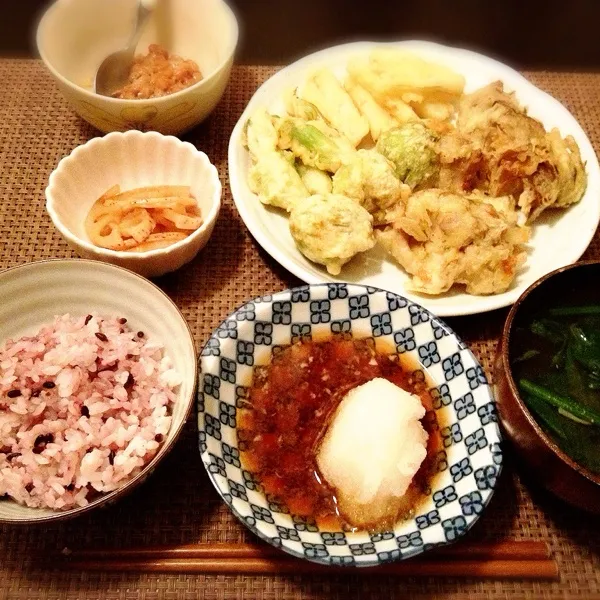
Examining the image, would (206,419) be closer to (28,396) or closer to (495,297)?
(28,396)

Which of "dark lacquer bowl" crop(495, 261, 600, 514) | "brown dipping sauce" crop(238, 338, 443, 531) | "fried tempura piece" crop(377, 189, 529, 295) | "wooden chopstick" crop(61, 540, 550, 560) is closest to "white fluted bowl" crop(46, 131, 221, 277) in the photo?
"brown dipping sauce" crop(238, 338, 443, 531)

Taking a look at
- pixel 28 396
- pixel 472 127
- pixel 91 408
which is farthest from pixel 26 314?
pixel 472 127

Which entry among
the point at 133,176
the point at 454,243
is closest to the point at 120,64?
the point at 133,176

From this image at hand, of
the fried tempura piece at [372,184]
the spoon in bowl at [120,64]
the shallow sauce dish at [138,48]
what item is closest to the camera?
the fried tempura piece at [372,184]

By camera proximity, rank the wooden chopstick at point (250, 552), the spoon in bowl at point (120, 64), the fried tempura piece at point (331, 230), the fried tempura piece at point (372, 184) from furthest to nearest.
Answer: the spoon in bowl at point (120, 64)
the fried tempura piece at point (372, 184)
the fried tempura piece at point (331, 230)
the wooden chopstick at point (250, 552)

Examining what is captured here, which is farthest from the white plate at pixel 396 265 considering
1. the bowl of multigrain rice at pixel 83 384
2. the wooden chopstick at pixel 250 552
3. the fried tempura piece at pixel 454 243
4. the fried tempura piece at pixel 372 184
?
the wooden chopstick at pixel 250 552

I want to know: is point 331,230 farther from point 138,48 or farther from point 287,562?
point 138,48

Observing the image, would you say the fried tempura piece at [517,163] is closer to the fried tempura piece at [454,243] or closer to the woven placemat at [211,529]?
the fried tempura piece at [454,243]
